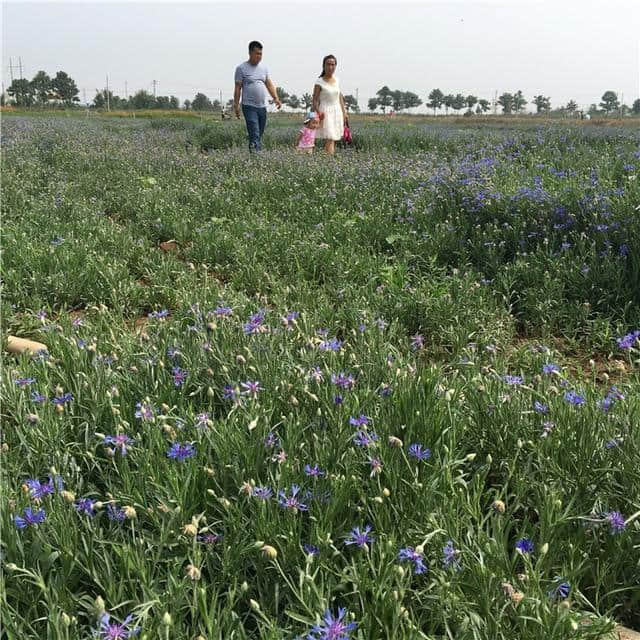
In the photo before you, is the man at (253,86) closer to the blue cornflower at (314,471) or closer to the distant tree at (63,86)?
the blue cornflower at (314,471)

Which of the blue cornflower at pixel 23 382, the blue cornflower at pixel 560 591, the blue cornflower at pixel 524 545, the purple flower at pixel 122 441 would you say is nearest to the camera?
the blue cornflower at pixel 560 591

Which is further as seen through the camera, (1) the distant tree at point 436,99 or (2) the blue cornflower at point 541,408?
(1) the distant tree at point 436,99

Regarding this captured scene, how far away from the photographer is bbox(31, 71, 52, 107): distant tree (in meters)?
84.2

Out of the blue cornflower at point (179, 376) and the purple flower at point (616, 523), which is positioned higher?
the blue cornflower at point (179, 376)

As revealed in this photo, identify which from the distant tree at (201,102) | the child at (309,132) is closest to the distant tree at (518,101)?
the distant tree at (201,102)

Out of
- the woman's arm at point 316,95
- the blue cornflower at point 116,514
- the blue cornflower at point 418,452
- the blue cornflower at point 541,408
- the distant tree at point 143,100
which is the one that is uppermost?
the distant tree at point 143,100

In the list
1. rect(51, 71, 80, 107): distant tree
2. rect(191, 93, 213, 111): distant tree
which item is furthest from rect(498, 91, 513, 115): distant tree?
rect(51, 71, 80, 107): distant tree

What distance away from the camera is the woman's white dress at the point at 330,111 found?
10203 mm

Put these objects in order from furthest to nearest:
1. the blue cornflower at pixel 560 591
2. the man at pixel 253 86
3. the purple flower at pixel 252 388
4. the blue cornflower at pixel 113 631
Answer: the man at pixel 253 86 → the purple flower at pixel 252 388 → the blue cornflower at pixel 560 591 → the blue cornflower at pixel 113 631

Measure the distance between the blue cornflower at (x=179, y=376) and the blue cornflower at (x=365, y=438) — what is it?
0.81 meters

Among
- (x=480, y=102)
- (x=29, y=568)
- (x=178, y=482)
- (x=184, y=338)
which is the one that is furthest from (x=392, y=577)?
(x=480, y=102)

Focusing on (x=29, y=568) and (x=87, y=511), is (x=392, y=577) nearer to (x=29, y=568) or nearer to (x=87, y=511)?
(x=87, y=511)

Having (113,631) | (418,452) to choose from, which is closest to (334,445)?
(418,452)

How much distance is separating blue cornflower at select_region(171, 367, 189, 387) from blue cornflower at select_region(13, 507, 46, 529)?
2.81ft
